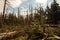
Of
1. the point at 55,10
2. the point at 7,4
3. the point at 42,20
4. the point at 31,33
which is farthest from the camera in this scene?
the point at 55,10

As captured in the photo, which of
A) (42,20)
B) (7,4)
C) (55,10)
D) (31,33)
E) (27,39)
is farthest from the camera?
(55,10)

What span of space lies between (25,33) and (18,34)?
60 centimetres

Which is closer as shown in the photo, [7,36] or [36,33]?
[7,36]

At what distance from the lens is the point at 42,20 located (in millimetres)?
14219

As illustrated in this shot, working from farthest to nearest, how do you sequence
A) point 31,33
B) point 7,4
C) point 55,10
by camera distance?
point 55,10 < point 7,4 < point 31,33

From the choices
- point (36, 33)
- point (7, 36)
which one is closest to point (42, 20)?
point (36, 33)

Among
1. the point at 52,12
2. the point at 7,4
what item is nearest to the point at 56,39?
the point at 7,4

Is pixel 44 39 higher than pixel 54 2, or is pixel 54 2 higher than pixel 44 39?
pixel 54 2

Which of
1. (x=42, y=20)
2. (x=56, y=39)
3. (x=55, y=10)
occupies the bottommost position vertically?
(x=56, y=39)

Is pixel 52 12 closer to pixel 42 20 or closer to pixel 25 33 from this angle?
pixel 42 20

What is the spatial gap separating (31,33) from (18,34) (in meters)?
1.14

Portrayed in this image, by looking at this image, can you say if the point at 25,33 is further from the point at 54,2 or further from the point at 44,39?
the point at 54,2

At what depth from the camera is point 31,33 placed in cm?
1186

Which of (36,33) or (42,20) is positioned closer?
(36,33)
